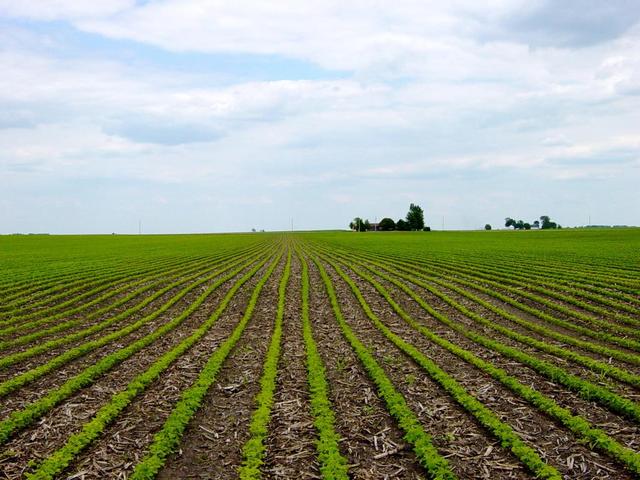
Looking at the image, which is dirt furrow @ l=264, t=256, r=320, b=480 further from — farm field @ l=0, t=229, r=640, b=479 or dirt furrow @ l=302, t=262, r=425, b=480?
dirt furrow @ l=302, t=262, r=425, b=480

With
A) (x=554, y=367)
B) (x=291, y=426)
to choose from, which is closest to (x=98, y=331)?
(x=291, y=426)

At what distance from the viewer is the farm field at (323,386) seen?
6.70 metres

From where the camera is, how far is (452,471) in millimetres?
6398

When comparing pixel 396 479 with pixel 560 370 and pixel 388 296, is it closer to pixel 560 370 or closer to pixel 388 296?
pixel 560 370

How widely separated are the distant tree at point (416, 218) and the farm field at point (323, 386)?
501 feet

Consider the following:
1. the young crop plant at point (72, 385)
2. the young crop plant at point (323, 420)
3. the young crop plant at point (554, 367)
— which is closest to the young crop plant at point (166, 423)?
the young crop plant at point (72, 385)

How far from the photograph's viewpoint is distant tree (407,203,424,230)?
170500 millimetres

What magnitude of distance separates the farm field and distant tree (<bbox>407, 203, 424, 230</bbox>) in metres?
153

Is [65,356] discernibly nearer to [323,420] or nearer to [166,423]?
[166,423]

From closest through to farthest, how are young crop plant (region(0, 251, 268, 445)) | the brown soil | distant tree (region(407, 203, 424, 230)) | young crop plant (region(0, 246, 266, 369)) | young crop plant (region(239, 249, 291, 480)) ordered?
young crop plant (region(239, 249, 291, 480)), the brown soil, young crop plant (region(0, 251, 268, 445)), young crop plant (region(0, 246, 266, 369)), distant tree (region(407, 203, 424, 230))

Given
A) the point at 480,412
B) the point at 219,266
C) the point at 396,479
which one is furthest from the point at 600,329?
the point at 219,266

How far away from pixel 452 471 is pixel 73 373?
780 centimetres

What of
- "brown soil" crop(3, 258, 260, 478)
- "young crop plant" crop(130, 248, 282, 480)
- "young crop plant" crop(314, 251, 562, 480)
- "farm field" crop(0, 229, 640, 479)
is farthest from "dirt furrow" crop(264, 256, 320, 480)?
"young crop plant" crop(314, 251, 562, 480)

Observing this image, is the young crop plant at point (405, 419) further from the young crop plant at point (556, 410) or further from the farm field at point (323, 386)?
the young crop plant at point (556, 410)
